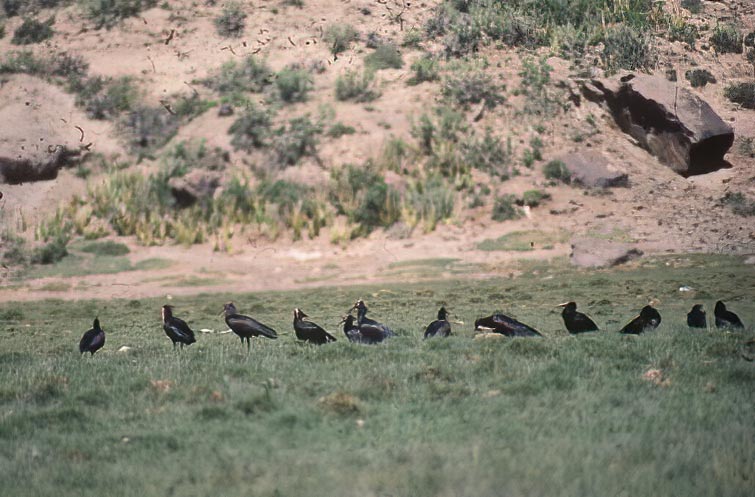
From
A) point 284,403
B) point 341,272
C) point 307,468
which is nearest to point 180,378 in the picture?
point 284,403

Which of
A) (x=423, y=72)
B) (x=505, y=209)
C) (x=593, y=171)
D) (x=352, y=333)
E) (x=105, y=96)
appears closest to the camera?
(x=352, y=333)

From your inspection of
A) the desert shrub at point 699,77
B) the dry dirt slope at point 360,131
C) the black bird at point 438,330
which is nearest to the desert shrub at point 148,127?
the dry dirt slope at point 360,131

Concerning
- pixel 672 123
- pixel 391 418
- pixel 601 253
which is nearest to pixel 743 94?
pixel 672 123

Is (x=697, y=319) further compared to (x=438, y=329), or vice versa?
(x=697, y=319)

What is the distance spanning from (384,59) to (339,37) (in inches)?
120

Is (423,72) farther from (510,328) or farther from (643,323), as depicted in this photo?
(510,328)

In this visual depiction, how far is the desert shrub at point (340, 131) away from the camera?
39.2 meters

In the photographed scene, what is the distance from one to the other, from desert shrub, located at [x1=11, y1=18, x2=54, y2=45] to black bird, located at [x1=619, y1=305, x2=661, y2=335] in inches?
1716

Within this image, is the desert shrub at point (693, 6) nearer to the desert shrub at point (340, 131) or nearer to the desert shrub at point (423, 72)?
the desert shrub at point (423, 72)

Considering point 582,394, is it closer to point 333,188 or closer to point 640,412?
point 640,412

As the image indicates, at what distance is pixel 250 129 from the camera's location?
39.7 metres

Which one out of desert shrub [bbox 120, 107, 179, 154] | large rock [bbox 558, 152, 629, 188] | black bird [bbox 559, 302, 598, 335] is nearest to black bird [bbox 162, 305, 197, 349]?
black bird [bbox 559, 302, 598, 335]

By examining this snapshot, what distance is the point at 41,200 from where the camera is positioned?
38.0 metres

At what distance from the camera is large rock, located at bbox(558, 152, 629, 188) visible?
3622cm
